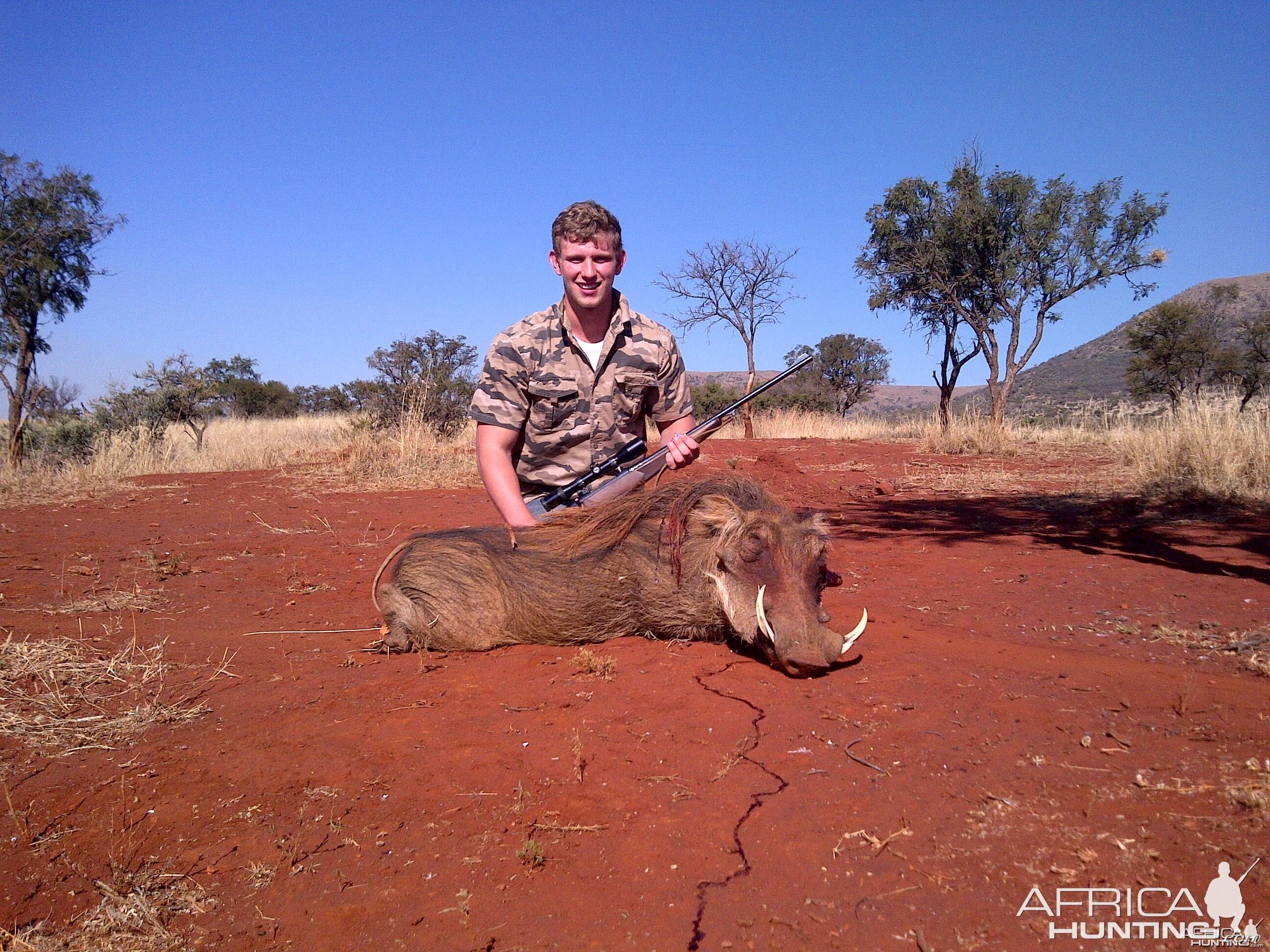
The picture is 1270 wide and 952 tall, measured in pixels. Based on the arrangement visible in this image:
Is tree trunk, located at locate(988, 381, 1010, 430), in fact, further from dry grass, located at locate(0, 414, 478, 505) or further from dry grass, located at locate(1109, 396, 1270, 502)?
dry grass, located at locate(0, 414, 478, 505)

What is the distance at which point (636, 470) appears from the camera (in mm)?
3957

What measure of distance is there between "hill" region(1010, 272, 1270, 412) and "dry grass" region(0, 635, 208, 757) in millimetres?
35263

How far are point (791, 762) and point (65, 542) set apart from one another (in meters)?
6.91

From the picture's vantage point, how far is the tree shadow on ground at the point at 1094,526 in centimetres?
481

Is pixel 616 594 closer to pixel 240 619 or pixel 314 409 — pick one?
pixel 240 619

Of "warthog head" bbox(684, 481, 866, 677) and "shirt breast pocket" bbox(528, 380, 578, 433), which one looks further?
"shirt breast pocket" bbox(528, 380, 578, 433)

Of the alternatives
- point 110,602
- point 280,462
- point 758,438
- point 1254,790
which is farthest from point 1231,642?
point 280,462

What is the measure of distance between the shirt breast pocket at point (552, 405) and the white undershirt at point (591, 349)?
0.17 meters

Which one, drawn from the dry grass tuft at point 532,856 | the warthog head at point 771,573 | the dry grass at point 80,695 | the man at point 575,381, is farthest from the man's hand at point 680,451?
the dry grass at point 80,695

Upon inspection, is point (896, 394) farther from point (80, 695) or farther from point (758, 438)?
point (80, 695)

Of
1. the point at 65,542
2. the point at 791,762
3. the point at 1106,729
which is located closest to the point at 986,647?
the point at 1106,729

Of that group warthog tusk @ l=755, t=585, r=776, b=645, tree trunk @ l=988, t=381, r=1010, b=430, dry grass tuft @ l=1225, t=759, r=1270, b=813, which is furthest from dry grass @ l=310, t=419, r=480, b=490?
tree trunk @ l=988, t=381, r=1010, b=430

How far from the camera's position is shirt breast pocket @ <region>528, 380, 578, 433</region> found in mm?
4016

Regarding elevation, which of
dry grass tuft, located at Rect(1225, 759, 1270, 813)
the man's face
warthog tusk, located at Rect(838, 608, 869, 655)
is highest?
the man's face
